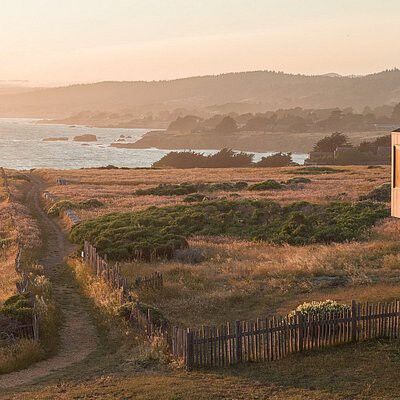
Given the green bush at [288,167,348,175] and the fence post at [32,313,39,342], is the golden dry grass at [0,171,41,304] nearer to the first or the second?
the fence post at [32,313,39,342]

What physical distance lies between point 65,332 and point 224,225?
75.3 feet

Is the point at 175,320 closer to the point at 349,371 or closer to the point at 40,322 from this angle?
the point at 40,322

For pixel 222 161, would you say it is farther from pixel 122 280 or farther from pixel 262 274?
pixel 122 280

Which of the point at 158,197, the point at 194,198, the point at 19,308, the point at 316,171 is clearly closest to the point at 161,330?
the point at 19,308

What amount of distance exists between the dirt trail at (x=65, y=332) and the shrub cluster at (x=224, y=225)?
2811 mm

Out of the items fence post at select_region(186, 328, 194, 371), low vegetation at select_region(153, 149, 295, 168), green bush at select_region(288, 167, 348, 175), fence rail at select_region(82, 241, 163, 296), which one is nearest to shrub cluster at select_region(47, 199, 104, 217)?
fence rail at select_region(82, 241, 163, 296)

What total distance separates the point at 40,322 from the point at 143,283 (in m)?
5.45

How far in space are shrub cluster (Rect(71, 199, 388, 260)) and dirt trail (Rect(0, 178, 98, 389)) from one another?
9.22 ft

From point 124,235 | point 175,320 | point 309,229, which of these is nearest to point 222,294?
point 175,320

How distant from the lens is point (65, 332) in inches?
883

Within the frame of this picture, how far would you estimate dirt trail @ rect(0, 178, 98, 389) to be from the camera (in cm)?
1841

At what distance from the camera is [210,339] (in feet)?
56.5

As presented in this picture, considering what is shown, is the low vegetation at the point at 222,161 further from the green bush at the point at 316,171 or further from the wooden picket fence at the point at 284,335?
the wooden picket fence at the point at 284,335

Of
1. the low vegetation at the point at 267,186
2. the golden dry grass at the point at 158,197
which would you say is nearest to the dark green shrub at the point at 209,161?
the golden dry grass at the point at 158,197
